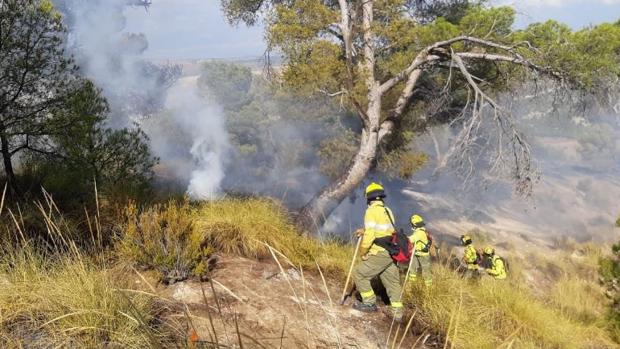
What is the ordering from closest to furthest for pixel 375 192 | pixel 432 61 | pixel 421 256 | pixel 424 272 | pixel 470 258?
pixel 375 192 → pixel 424 272 → pixel 421 256 → pixel 470 258 → pixel 432 61

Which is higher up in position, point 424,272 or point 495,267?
point 424,272

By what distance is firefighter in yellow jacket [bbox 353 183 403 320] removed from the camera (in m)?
4.80

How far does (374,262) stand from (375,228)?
0.37m

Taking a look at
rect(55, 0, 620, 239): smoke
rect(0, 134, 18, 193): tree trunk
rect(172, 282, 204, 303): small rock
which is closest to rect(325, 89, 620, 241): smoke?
rect(55, 0, 620, 239): smoke

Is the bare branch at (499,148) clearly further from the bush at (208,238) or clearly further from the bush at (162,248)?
the bush at (162,248)

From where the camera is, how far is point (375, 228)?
4828 mm

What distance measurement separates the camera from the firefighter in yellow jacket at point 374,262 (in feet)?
15.8

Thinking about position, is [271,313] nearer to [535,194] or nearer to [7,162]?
[7,162]

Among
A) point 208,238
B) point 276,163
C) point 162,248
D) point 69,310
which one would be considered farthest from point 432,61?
point 276,163

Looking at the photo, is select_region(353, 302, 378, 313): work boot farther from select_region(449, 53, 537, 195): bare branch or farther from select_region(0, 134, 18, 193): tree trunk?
select_region(449, 53, 537, 195): bare branch

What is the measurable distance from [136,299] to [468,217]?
24538 millimetres

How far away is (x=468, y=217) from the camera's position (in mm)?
25484

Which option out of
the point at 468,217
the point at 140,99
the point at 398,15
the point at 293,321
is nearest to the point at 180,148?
the point at 140,99

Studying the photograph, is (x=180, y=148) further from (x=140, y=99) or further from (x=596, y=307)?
(x=596, y=307)
